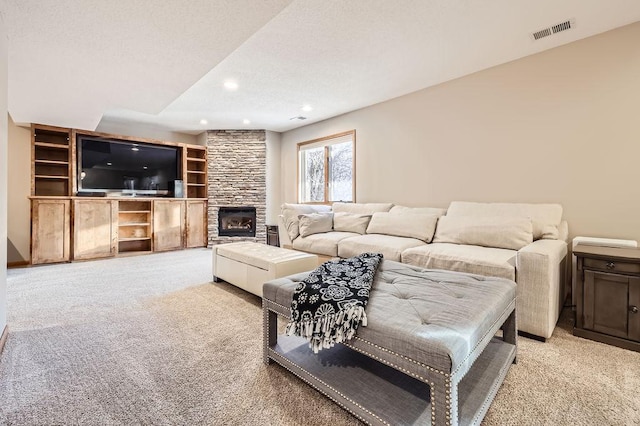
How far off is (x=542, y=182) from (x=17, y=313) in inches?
189

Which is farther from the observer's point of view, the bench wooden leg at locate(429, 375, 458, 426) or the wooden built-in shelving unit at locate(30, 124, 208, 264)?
the wooden built-in shelving unit at locate(30, 124, 208, 264)

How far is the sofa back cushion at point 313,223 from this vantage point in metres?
3.73

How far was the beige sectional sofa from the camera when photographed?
1.98m

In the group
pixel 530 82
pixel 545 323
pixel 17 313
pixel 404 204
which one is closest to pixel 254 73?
pixel 404 204

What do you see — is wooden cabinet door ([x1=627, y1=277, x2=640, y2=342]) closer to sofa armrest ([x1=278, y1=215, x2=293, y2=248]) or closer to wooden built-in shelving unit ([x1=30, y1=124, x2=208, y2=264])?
sofa armrest ([x1=278, y1=215, x2=293, y2=248])

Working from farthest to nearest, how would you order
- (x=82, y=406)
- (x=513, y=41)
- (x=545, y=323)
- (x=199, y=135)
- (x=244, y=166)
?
(x=199, y=135) < (x=244, y=166) < (x=513, y=41) < (x=545, y=323) < (x=82, y=406)

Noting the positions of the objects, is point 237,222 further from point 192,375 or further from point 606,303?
point 606,303

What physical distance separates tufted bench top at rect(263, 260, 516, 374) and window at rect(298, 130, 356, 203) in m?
3.08

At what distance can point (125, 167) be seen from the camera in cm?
516

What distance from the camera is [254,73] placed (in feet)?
10.8

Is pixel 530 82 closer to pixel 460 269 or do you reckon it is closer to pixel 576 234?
pixel 576 234

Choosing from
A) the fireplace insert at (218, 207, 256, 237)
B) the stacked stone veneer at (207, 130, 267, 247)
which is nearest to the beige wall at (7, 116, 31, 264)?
the stacked stone veneer at (207, 130, 267, 247)

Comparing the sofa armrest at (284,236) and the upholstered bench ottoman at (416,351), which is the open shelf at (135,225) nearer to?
the sofa armrest at (284,236)

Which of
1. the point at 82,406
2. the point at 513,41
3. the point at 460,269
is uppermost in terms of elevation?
the point at 513,41
